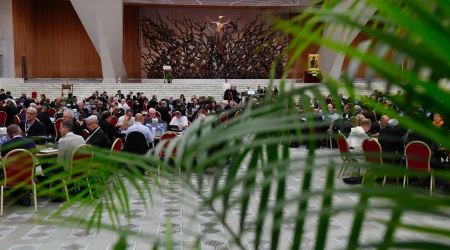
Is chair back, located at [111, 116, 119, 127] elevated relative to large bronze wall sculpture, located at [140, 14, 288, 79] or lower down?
lower down

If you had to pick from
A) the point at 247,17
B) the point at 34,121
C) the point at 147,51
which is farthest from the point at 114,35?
the point at 34,121

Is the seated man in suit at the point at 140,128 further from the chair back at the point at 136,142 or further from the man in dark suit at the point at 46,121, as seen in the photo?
the man in dark suit at the point at 46,121

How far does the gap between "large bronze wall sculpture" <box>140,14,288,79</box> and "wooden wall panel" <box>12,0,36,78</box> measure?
613 centimetres

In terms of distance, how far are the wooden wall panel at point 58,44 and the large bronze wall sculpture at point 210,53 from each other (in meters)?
3.93

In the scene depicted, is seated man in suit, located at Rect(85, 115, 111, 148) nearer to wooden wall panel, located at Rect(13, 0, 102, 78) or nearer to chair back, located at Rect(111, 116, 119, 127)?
chair back, located at Rect(111, 116, 119, 127)

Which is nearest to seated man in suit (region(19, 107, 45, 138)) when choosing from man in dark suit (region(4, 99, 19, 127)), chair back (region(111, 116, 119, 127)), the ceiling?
chair back (region(111, 116, 119, 127))

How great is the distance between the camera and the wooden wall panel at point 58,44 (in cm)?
2817

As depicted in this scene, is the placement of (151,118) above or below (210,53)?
below

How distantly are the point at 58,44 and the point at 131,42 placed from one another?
4.23 meters

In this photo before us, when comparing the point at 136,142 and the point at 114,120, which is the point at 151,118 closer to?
the point at 114,120

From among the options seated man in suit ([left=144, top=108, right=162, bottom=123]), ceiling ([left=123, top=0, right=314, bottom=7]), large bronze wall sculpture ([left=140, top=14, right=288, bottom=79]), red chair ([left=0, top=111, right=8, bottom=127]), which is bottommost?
red chair ([left=0, top=111, right=8, bottom=127])

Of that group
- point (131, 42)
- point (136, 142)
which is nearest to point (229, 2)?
point (131, 42)

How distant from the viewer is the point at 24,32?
85.7 ft

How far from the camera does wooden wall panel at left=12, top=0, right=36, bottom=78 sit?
24.6 metres
